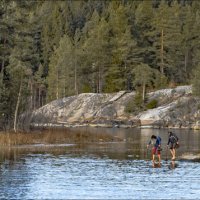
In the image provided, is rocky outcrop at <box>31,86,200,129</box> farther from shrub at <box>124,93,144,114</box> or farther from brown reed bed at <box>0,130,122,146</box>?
brown reed bed at <box>0,130,122,146</box>

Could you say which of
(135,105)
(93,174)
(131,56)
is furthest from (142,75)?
(93,174)

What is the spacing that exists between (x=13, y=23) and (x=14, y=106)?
7.99 m

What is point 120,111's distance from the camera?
111 m

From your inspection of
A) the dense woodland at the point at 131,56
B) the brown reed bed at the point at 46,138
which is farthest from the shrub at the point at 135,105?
the brown reed bed at the point at 46,138

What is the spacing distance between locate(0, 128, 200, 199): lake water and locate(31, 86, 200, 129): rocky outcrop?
44.2 meters

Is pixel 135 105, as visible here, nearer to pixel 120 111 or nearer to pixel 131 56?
pixel 120 111

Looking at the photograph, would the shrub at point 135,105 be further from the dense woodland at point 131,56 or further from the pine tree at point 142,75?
the pine tree at point 142,75

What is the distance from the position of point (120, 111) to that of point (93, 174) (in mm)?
76748

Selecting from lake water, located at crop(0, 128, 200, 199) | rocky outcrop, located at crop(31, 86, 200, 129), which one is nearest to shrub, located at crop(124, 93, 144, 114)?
rocky outcrop, located at crop(31, 86, 200, 129)

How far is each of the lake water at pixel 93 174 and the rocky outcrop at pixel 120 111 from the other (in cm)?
4417

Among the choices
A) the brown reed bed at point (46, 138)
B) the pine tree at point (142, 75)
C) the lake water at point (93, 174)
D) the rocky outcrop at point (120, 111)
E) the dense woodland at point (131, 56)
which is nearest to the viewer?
the lake water at point (93, 174)

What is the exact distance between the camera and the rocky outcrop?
101750 millimetres

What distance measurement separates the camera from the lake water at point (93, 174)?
91.5 ft

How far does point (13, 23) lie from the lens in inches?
2409
